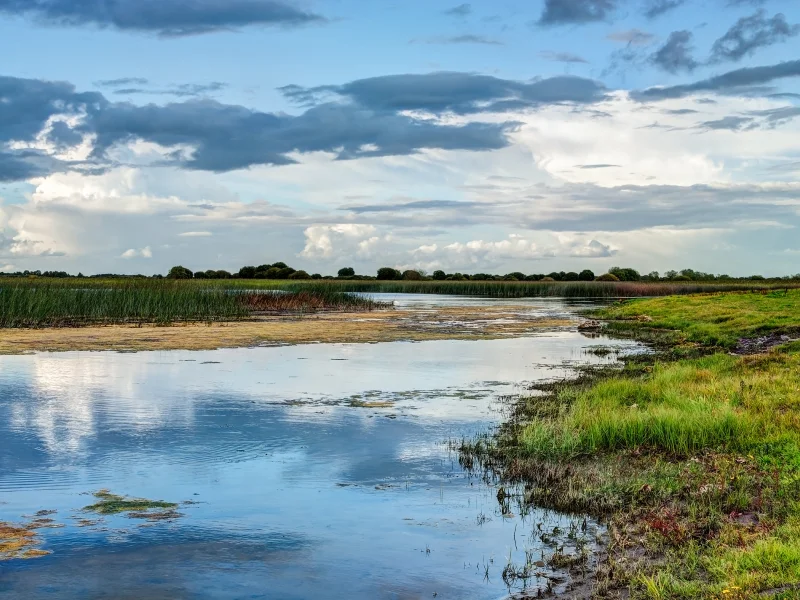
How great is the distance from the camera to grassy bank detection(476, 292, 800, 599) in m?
6.10

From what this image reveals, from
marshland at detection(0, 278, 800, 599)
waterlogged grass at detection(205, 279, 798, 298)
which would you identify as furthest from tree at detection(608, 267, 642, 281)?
marshland at detection(0, 278, 800, 599)

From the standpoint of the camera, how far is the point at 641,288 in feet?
270

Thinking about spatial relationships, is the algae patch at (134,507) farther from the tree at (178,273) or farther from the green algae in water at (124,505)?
the tree at (178,273)

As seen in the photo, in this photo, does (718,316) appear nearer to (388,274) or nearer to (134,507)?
(134,507)

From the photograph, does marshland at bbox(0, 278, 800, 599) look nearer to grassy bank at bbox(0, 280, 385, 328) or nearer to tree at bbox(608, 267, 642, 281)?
grassy bank at bbox(0, 280, 385, 328)

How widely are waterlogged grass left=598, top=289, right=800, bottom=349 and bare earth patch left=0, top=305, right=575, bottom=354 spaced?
367cm

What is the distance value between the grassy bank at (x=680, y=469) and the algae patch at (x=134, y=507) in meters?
4.05

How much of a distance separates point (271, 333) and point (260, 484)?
2098cm

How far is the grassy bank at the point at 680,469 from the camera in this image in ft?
20.0

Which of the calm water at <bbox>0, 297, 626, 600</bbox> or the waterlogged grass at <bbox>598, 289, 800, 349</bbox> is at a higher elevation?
the waterlogged grass at <bbox>598, 289, 800, 349</bbox>

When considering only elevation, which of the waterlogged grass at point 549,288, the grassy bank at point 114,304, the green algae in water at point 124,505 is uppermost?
the waterlogged grass at point 549,288

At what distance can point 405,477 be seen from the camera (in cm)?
984

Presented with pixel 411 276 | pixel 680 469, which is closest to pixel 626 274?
pixel 411 276

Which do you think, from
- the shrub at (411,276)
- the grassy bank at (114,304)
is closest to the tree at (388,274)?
the shrub at (411,276)
